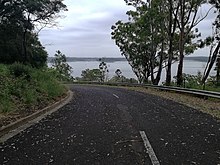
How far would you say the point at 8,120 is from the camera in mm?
9516

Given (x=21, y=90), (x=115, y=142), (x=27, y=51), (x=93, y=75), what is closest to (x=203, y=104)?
(x=21, y=90)

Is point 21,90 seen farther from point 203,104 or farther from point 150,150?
point 203,104

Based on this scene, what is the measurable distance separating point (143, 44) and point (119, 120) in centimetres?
3227

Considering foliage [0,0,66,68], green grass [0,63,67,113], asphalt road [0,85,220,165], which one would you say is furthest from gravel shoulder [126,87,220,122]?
foliage [0,0,66,68]

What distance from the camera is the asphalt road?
572 cm

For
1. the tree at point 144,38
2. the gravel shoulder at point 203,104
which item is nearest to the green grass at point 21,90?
the gravel shoulder at point 203,104

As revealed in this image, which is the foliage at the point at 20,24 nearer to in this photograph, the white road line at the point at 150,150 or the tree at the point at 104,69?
the white road line at the point at 150,150

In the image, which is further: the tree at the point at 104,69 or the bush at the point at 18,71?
the tree at the point at 104,69

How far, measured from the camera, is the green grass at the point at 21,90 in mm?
11495

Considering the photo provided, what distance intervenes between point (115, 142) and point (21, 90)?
7735mm

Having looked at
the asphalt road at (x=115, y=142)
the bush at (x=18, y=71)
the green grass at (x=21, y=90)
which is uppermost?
the bush at (x=18, y=71)

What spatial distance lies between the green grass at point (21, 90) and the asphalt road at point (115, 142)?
6.33ft

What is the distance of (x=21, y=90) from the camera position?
44.0 ft

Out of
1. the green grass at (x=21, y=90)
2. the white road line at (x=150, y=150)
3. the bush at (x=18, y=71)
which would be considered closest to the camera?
the white road line at (x=150, y=150)
